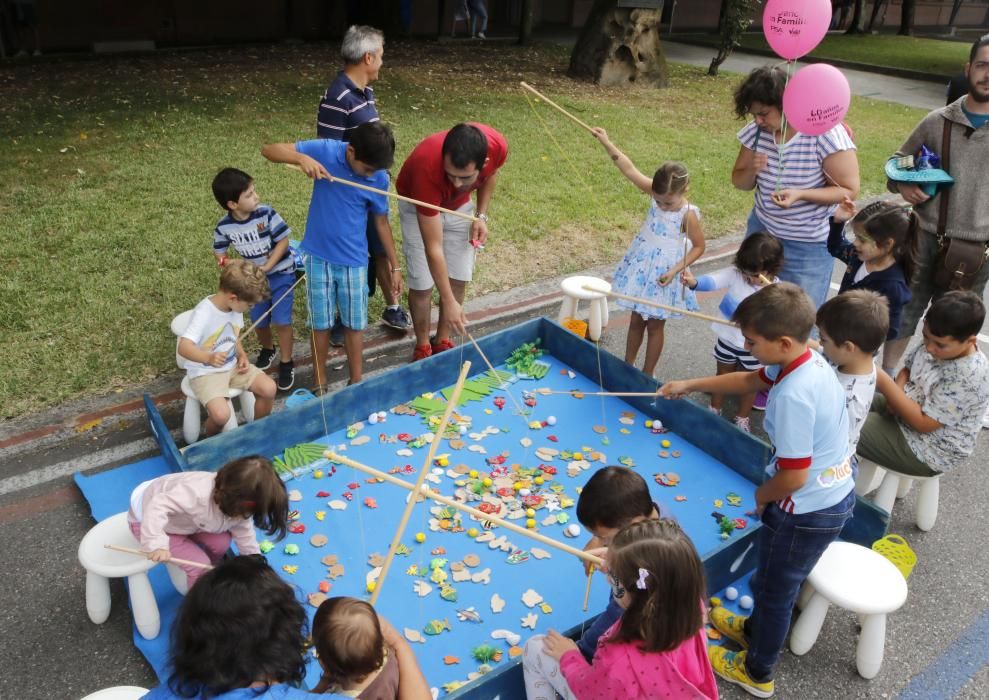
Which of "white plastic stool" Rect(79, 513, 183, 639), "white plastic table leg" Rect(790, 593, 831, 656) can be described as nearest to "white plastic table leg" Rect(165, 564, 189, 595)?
"white plastic stool" Rect(79, 513, 183, 639)

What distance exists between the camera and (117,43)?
13445 mm

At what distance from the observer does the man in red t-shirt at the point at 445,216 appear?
404 cm

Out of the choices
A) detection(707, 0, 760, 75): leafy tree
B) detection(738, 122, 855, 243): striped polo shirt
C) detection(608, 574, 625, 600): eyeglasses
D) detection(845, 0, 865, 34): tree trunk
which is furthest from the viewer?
detection(845, 0, 865, 34): tree trunk

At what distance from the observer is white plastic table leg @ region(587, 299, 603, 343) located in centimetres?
546

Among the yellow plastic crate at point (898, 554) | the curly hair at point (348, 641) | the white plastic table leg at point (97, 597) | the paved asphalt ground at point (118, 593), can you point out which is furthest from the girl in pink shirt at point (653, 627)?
the white plastic table leg at point (97, 597)

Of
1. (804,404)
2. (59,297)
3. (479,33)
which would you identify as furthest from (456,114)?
(804,404)

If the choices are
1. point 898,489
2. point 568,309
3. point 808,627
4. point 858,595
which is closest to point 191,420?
point 568,309

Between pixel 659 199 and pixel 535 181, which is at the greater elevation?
pixel 659 199

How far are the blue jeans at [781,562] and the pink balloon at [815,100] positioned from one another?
2149 mm

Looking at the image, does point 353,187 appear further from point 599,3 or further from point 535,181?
point 599,3

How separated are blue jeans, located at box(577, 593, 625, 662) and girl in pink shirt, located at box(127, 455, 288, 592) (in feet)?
4.02

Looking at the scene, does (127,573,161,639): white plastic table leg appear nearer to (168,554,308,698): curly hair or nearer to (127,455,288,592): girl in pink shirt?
(127,455,288,592): girl in pink shirt

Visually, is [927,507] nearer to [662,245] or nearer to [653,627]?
[662,245]

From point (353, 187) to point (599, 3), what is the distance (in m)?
11.1
